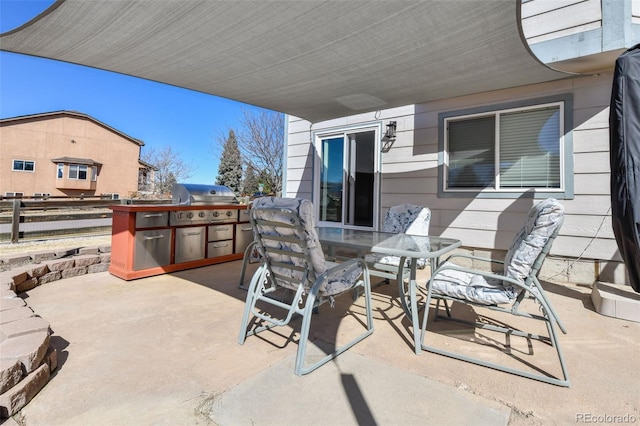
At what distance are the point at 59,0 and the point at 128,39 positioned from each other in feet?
1.68

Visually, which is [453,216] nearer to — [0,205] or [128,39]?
[128,39]

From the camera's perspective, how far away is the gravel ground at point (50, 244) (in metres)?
4.53

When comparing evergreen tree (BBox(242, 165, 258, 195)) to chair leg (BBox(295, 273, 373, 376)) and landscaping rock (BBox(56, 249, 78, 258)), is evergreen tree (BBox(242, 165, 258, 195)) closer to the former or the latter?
landscaping rock (BBox(56, 249, 78, 258))

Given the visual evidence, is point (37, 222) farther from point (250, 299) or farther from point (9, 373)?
point (250, 299)

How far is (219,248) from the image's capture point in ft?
16.1

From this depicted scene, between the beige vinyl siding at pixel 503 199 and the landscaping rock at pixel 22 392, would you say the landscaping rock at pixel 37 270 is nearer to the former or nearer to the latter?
the landscaping rock at pixel 22 392

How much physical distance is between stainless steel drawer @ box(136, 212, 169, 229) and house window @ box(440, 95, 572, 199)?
4054 mm

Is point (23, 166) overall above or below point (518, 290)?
above

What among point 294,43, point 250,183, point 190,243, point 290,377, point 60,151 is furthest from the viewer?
point 60,151

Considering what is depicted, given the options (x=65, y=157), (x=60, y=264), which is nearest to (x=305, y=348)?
(x=60, y=264)

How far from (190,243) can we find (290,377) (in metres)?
3.24

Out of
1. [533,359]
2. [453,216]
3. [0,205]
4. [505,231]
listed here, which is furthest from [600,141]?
[0,205]

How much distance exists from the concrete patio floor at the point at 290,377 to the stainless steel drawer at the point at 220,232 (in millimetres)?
2008

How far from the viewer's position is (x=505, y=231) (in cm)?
416
